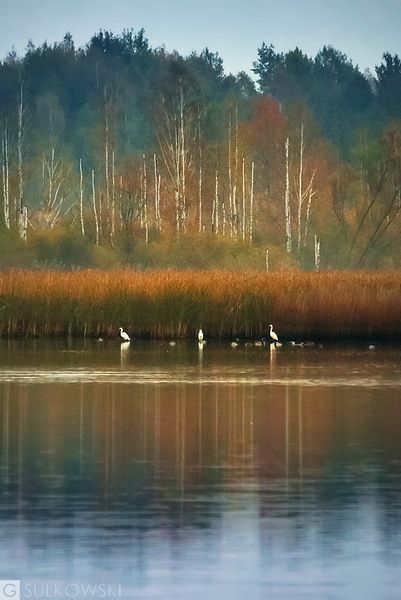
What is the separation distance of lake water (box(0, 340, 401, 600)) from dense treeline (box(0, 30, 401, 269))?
22368mm

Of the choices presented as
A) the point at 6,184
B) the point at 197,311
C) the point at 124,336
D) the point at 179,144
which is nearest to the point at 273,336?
the point at 197,311

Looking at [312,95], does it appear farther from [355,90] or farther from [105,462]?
[105,462]

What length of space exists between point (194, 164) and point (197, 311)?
87.3ft

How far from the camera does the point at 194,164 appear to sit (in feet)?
159

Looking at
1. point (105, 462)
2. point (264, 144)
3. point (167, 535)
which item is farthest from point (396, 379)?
point (264, 144)

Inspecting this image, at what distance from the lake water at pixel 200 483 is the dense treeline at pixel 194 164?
22.4 meters

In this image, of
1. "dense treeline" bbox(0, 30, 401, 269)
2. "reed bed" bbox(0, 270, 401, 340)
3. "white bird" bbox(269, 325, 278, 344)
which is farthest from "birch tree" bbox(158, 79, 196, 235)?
"white bird" bbox(269, 325, 278, 344)

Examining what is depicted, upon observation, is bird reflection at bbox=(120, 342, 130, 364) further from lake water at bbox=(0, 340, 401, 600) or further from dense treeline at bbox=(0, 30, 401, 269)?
dense treeline at bbox=(0, 30, 401, 269)

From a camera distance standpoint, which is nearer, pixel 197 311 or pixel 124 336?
pixel 124 336

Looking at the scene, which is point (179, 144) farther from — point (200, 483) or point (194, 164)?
point (200, 483)

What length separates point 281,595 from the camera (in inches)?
270

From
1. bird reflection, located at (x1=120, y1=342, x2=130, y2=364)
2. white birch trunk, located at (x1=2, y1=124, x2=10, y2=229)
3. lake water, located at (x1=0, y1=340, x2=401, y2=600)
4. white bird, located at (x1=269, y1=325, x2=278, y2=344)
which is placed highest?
white birch trunk, located at (x1=2, y1=124, x2=10, y2=229)

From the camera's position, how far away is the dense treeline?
135 ft

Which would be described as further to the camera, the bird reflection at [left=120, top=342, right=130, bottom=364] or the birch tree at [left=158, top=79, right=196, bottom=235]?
the birch tree at [left=158, top=79, right=196, bottom=235]
